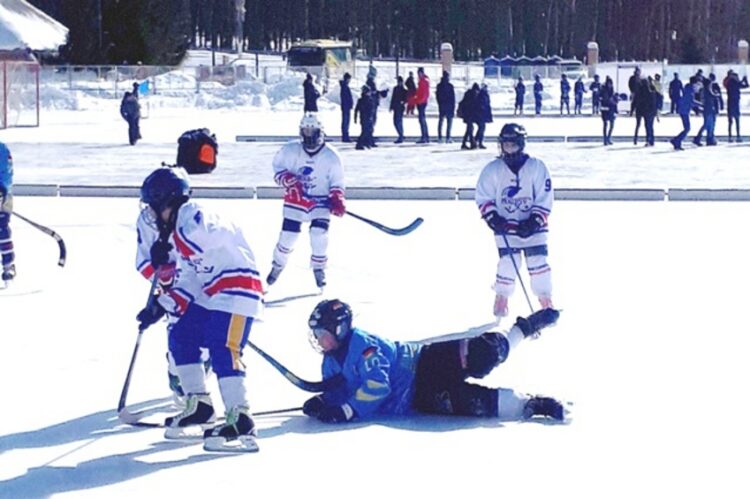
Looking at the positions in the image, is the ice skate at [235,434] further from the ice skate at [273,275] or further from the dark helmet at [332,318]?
the ice skate at [273,275]

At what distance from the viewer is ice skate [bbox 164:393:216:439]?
19.5ft

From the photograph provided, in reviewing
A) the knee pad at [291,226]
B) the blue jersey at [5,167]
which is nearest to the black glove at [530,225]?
the knee pad at [291,226]

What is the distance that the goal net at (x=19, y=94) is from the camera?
109 ft

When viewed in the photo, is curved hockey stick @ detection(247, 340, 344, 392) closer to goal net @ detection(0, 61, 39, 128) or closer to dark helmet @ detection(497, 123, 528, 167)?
dark helmet @ detection(497, 123, 528, 167)

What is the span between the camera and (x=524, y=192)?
8883 millimetres

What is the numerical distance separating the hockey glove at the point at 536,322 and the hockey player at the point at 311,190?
11.6 feet

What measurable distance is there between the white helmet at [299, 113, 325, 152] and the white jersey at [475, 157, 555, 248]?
1.58m

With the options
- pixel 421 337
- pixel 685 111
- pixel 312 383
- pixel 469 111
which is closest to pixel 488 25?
pixel 469 111

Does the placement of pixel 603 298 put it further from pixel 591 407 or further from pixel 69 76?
pixel 69 76

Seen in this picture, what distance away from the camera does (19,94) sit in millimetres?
34125

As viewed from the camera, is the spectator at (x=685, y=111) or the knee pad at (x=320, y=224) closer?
the knee pad at (x=320, y=224)

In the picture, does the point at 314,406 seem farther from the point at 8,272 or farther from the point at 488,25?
the point at 488,25

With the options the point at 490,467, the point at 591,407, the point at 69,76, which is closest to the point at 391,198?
the point at 591,407

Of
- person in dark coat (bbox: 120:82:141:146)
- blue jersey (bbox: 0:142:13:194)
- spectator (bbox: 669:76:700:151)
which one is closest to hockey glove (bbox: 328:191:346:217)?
blue jersey (bbox: 0:142:13:194)
